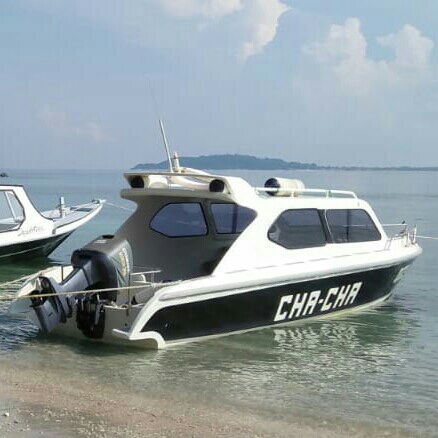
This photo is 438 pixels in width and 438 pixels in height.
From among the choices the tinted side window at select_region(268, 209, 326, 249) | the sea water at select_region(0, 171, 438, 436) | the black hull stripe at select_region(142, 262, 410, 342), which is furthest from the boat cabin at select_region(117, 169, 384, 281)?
the sea water at select_region(0, 171, 438, 436)

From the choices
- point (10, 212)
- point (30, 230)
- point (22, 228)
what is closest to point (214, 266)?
point (22, 228)

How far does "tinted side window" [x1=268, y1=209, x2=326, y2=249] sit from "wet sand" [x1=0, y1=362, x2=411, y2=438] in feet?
11.0

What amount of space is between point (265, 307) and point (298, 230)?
1261 millimetres

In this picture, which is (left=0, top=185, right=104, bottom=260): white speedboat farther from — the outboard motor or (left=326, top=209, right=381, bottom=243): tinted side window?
(left=326, top=209, right=381, bottom=243): tinted side window

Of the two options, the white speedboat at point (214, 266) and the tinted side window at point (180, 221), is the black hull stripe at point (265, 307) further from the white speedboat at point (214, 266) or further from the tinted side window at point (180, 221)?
the tinted side window at point (180, 221)

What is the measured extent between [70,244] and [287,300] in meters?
16.0

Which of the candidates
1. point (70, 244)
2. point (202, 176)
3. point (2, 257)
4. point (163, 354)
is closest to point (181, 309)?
point (163, 354)

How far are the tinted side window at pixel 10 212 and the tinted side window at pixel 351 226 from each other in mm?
8783

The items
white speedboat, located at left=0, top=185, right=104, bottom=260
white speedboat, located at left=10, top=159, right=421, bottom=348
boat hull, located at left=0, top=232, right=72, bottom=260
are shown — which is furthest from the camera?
white speedboat, located at left=0, top=185, right=104, bottom=260

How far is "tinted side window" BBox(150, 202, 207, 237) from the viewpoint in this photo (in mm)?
11148

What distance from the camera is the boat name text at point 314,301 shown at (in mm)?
10062

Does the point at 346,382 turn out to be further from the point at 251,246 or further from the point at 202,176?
the point at 202,176

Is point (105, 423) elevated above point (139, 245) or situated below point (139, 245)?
below

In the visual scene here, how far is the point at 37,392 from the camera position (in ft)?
23.2
